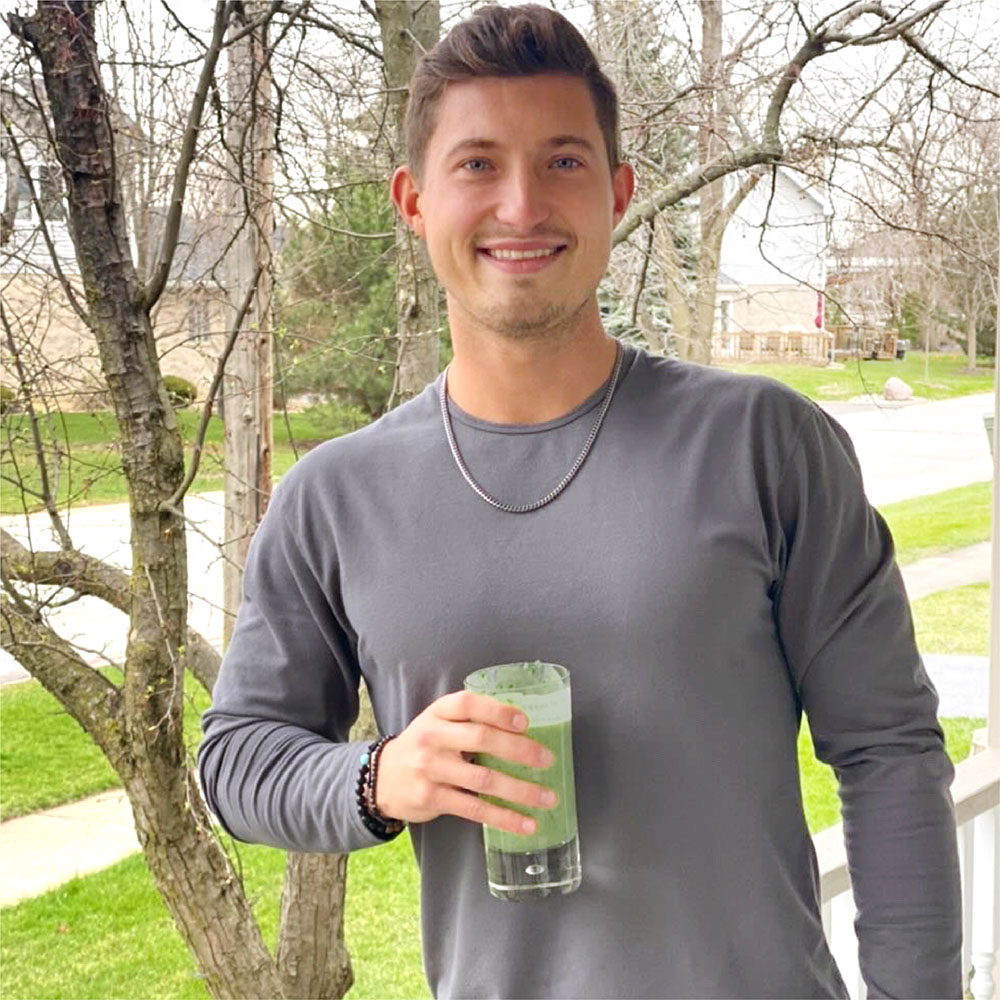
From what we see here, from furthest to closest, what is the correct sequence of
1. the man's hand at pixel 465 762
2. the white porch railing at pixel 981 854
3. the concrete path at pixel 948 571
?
the concrete path at pixel 948 571, the white porch railing at pixel 981 854, the man's hand at pixel 465 762

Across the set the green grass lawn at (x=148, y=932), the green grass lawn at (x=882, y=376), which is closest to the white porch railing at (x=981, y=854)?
the green grass lawn at (x=882, y=376)

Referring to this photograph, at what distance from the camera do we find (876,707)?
0.95m

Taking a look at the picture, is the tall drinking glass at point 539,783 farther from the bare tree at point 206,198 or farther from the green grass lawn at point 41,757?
the green grass lawn at point 41,757

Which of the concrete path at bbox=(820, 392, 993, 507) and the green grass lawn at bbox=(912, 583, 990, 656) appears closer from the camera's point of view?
the concrete path at bbox=(820, 392, 993, 507)

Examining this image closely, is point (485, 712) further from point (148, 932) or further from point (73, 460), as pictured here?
point (148, 932)

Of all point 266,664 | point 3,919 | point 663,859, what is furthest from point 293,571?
point 3,919

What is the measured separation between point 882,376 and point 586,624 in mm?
2423

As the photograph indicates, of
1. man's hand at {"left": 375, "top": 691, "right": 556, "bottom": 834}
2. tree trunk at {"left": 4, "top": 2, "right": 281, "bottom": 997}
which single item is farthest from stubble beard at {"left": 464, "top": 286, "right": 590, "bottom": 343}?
tree trunk at {"left": 4, "top": 2, "right": 281, "bottom": 997}

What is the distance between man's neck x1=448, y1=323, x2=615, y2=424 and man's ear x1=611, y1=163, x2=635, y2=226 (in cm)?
15

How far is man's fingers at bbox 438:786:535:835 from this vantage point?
0.86 metres

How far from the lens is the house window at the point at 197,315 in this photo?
9.56ft

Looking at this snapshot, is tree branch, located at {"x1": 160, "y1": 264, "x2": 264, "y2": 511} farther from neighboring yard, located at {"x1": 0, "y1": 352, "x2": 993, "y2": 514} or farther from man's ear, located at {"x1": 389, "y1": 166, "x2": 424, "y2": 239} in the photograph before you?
man's ear, located at {"x1": 389, "y1": 166, "x2": 424, "y2": 239}

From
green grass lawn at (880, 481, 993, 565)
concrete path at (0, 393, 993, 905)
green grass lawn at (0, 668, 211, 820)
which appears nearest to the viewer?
concrete path at (0, 393, 993, 905)

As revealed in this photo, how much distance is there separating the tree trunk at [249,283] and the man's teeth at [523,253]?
1.27 m
